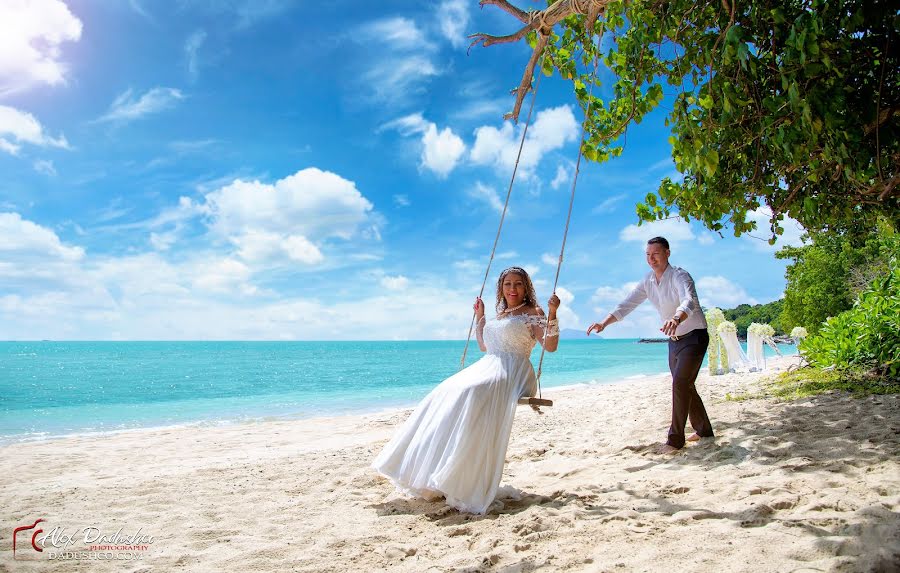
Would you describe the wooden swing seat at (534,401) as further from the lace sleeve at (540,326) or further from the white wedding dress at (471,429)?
the lace sleeve at (540,326)

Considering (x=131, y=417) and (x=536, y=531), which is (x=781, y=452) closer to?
(x=536, y=531)

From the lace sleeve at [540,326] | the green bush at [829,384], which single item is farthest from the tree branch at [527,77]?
the green bush at [829,384]

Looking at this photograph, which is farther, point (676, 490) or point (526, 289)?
point (526, 289)

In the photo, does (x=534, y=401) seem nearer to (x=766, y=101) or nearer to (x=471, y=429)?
(x=471, y=429)

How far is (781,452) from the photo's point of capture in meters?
4.83

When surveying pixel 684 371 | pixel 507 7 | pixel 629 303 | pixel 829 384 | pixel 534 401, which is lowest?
pixel 829 384

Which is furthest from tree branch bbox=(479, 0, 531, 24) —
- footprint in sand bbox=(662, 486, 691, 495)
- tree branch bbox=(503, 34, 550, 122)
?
footprint in sand bbox=(662, 486, 691, 495)

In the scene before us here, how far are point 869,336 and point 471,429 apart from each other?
730cm

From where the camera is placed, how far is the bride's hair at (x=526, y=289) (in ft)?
16.3

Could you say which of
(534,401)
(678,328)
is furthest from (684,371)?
(534,401)

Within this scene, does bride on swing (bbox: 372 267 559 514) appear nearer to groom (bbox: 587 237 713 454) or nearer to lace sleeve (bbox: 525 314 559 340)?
lace sleeve (bbox: 525 314 559 340)

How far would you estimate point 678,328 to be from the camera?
5.49 meters

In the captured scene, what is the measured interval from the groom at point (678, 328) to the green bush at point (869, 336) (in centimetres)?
409

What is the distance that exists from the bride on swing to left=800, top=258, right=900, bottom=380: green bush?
6151mm
